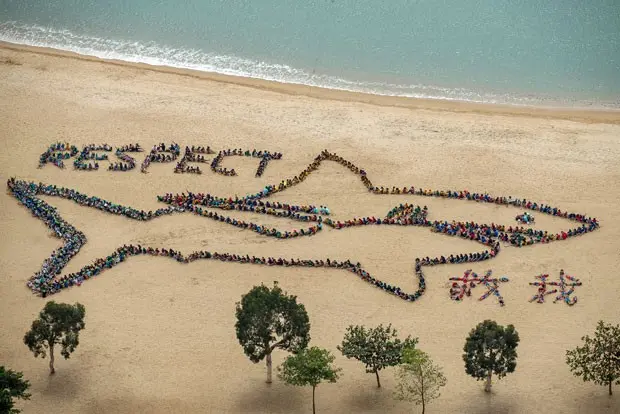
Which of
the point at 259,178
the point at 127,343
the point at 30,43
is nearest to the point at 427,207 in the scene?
the point at 259,178

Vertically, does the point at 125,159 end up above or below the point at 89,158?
below

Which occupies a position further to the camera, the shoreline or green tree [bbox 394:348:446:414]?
the shoreline

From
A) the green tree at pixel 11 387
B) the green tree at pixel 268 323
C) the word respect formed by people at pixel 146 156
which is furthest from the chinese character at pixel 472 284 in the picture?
the green tree at pixel 11 387

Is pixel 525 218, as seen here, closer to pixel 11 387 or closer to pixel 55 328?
pixel 55 328

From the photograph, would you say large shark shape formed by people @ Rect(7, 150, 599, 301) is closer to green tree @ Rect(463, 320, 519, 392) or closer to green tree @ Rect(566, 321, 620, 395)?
green tree @ Rect(463, 320, 519, 392)

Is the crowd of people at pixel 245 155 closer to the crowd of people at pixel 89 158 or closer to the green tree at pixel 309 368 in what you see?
the crowd of people at pixel 89 158

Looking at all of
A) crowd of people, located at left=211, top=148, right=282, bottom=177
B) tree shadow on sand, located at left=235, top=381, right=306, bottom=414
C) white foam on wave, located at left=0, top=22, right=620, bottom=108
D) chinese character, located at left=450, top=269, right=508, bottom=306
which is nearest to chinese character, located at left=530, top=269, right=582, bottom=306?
chinese character, located at left=450, top=269, right=508, bottom=306

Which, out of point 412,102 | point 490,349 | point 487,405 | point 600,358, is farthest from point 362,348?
point 412,102
